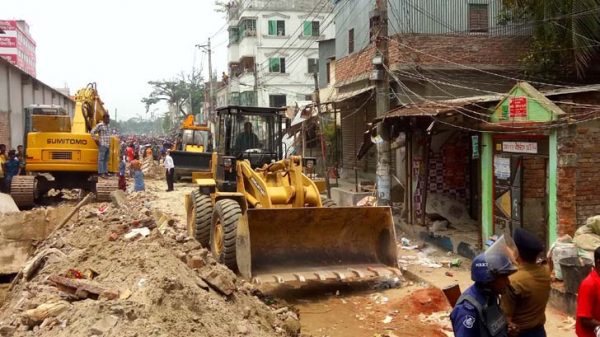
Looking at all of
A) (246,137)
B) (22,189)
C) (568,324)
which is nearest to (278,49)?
(22,189)

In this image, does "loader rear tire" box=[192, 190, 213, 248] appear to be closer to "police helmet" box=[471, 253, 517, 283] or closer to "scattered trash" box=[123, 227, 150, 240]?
"scattered trash" box=[123, 227, 150, 240]

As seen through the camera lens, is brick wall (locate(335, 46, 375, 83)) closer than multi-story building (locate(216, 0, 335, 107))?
Yes

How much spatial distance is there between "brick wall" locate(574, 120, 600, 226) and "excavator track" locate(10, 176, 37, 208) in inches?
523

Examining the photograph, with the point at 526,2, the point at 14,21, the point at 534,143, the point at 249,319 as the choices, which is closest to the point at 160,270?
the point at 249,319

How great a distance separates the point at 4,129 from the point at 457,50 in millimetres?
18516

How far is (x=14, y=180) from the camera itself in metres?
15.4

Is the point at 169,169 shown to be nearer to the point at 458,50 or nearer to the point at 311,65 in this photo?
the point at 458,50

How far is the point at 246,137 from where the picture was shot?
1034 centimetres

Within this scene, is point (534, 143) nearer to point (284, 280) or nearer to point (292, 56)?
point (284, 280)

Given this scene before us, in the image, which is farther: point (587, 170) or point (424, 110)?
point (424, 110)

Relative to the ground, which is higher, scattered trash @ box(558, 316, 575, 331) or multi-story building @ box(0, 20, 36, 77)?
multi-story building @ box(0, 20, 36, 77)

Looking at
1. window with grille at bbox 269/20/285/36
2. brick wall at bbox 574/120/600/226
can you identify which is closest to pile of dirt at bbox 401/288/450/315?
brick wall at bbox 574/120/600/226

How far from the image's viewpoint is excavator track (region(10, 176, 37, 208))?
603 inches

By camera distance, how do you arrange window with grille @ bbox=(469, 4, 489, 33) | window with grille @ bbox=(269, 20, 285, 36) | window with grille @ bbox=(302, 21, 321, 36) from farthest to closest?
window with grille @ bbox=(302, 21, 321, 36), window with grille @ bbox=(269, 20, 285, 36), window with grille @ bbox=(469, 4, 489, 33)
